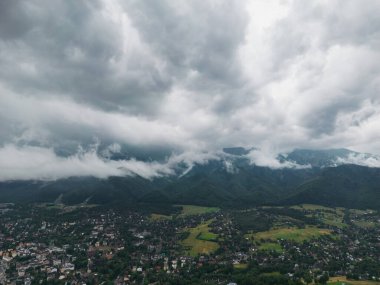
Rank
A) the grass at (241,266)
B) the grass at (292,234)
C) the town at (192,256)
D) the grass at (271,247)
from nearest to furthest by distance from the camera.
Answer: the town at (192,256) → the grass at (241,266) → the grass at (271,247) → the grass at (292,234)

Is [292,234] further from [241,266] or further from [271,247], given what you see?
[241,266]

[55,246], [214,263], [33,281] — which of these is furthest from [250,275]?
[55,246]

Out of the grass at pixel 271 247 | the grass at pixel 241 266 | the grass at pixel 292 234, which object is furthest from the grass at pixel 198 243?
the grass at pixel 292 234

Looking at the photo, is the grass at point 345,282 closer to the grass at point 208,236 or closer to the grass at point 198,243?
the grass at point 198,243

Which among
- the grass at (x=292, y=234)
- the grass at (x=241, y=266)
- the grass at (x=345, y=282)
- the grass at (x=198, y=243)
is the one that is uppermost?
the grass at (x=292, y=234)

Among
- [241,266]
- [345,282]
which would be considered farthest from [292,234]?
[345,282]

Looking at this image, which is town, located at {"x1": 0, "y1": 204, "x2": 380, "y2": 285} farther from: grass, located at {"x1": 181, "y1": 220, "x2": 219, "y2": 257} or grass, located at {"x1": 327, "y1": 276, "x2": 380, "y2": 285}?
grass, located at {"x1": 327, "y1": 276, "x2": 380, "y2": 285}

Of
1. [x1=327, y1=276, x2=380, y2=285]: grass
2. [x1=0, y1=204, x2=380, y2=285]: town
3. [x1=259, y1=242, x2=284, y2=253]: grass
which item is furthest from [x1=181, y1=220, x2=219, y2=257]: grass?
[x1=327, y1=276, x2=380, y2=285]: grass
